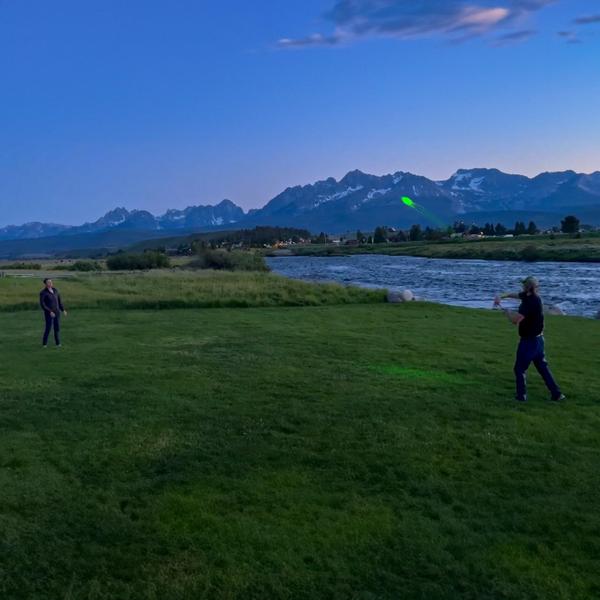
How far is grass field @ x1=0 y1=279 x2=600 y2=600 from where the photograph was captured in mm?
6094

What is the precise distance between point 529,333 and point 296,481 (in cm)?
585

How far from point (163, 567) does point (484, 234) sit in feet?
612

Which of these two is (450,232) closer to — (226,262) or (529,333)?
(226,262)

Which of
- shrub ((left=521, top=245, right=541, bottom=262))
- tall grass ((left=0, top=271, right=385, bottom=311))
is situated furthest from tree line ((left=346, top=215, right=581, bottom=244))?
tall grass ((left=0, top=271, right=385, bottom=311))

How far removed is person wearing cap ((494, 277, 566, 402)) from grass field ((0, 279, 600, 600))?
35 centimetres

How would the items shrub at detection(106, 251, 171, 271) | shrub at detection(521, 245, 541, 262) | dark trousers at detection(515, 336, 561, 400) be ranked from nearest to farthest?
dark trousers at detection(515, 336, 561, 400), shrub at detection(106, 251, 171, 271), shrub at detection(521, 245, 541, 262)

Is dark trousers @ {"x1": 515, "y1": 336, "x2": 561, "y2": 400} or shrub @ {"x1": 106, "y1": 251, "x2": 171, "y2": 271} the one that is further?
shrub @ {"x1": 106, "y1": 251, "x2": 171, "y2": 271}

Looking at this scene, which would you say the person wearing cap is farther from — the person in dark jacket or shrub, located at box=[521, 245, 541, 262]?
shrub, located at box=[521, 245, 541, 262]

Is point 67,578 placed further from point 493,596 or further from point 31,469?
point 493,596

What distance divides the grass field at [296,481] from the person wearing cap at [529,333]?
35 centimetres

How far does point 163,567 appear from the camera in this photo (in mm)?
6188

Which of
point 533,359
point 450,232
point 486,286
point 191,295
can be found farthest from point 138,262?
point 450,232

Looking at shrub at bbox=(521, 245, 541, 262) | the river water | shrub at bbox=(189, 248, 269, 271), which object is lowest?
the river water

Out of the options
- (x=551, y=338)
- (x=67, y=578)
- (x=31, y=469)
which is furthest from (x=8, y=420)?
(x=551, y=338)
